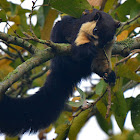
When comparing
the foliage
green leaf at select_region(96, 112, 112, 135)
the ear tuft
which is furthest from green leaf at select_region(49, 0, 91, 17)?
green leaf at select_region(96, 112, 112, 135)

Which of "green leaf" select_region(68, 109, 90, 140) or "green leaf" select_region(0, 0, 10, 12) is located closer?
"green leaf" select_region(68, 109, 90, 140)

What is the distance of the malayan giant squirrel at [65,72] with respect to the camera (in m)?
1.86

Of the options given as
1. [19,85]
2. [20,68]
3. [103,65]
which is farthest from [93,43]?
[19,85]

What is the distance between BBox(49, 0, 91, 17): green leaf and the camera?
1.71 metres

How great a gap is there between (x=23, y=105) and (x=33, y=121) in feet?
0.51

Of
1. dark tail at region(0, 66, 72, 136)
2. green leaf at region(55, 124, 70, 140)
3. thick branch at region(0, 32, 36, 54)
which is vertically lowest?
dark tail at region(0, 66, 72, 136)

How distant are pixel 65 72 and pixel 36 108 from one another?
514 millimetres

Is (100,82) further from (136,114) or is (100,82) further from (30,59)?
(30,59)

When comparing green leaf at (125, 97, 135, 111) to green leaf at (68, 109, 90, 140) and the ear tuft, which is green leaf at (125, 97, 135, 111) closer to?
green leaf at (68, 109, 90, 140)

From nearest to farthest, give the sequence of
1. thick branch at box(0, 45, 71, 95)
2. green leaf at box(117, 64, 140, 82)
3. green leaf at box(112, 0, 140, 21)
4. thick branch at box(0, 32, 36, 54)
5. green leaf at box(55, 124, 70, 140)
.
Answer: thick branch at box(0, 45, 71, 95)
thick branch at box(0, 32, 36, 54)
green leaf at box(55, 124, 70, 140)
green leaf at box(117, 64, 140, 82)
green leaf at box(112, 0, 140, 21)

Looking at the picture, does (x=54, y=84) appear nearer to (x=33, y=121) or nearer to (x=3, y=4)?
(x=33, y=121)

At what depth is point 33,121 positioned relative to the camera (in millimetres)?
1988

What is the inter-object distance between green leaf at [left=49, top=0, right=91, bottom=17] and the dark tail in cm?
73

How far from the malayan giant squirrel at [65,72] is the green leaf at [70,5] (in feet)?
0.83
